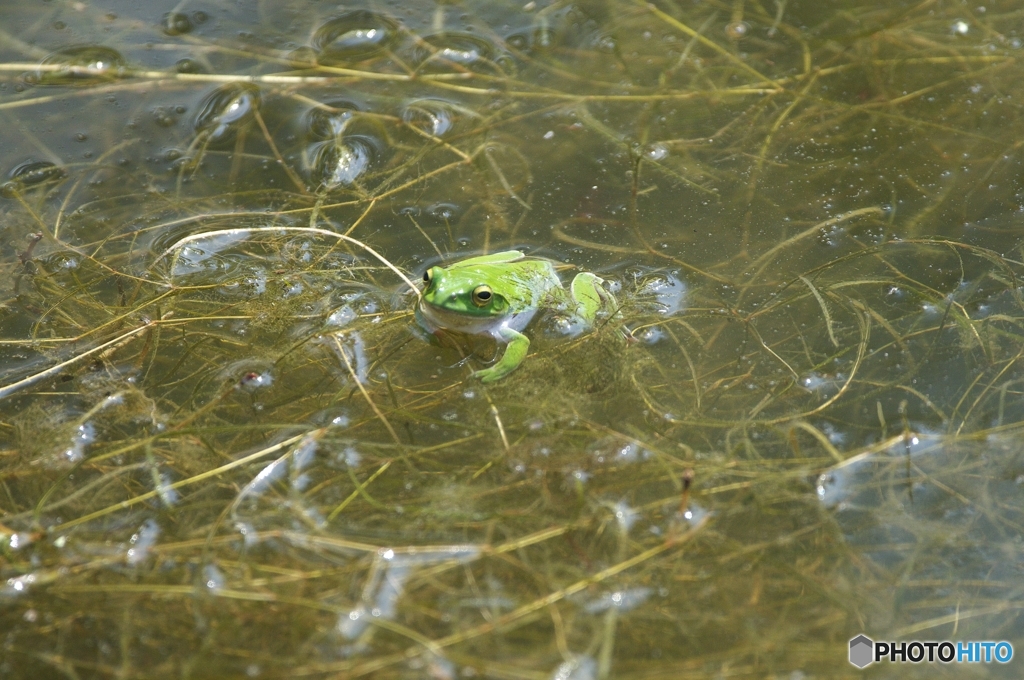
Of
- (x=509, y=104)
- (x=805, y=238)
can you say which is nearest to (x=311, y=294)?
(x=509, y=104)

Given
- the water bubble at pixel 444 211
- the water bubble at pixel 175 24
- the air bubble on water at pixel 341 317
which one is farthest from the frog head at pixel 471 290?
the water bubble at pixel 175 24

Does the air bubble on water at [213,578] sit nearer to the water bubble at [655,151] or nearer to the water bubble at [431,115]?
the water bubble at [431,115]

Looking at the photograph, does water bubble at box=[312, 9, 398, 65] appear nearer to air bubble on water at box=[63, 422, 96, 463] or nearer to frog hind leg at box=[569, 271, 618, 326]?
frog hind leg at box=[569, 271, 618, 326]

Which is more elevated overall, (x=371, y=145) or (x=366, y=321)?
(x=371, y=145)

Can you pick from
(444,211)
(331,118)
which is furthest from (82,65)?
(444,211)

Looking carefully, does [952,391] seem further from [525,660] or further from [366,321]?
[366,321]

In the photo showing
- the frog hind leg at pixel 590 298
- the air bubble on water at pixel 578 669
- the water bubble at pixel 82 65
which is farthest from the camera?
the water bubble at pixel 82 65

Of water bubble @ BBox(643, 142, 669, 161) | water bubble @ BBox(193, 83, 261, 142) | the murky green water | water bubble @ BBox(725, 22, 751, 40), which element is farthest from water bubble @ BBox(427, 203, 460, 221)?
water bubble @ BBox(725, 22, 751, 40)
